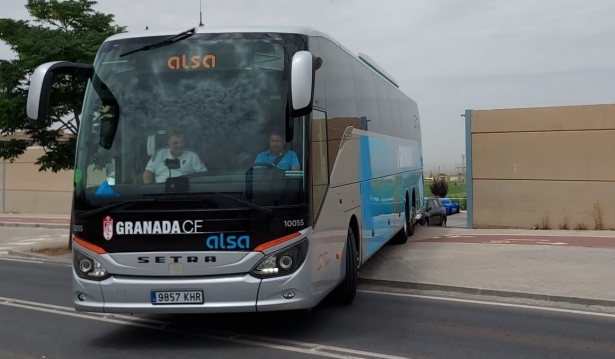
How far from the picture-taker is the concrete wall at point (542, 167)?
20.5 metres

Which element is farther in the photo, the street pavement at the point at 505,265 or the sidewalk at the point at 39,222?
the sidewalk at the point at 39,222

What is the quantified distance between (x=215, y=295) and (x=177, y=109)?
6.35 ft

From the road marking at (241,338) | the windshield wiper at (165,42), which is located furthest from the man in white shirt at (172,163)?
the road marking at (241,338)

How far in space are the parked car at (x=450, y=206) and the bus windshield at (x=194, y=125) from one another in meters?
46.3

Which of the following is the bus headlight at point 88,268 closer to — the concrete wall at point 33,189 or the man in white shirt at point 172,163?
the man in white shirt at point 172,163

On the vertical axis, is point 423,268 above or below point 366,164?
below

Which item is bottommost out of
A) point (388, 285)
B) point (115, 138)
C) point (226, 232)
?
point (388, 285)

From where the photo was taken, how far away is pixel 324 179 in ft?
27.8

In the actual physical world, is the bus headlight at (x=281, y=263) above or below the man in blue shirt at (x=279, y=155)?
below

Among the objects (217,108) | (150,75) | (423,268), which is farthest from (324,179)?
(423,268)

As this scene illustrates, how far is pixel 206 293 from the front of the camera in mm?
7348

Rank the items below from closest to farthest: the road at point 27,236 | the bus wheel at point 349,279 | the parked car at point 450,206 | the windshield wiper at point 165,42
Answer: the windshield wiper at point 165,42 → the bus wheel at point 349,279 → the road at point 27,236 → the parked car at point 450,206

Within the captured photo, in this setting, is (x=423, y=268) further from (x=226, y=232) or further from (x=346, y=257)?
(x=226, y=232)

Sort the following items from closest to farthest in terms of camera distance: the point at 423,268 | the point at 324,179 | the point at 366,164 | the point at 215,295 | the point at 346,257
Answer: the point at 215,295, the point at 324,179, the point at 346,257, the point at 366,164, the point at 423,268
